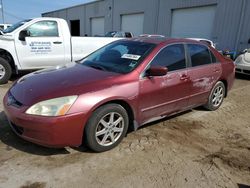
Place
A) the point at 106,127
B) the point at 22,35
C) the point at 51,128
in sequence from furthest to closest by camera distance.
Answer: the point at 22,35, the point at 106,127, the point at 51,128

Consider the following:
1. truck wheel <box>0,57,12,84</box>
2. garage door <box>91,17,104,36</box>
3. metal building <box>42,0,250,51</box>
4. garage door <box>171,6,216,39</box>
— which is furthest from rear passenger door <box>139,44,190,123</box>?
garage door <box>91,17,104,36</box>

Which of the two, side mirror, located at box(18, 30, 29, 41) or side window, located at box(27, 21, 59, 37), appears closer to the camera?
side mirror, located at box(18, 30, 29, 41)

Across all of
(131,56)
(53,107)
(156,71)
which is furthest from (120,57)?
(53,107)

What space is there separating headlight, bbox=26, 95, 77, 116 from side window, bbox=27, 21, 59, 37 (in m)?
4.72

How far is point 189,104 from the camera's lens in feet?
14.7

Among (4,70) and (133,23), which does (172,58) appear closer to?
(4,70)

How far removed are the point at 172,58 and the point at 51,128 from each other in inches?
89.7

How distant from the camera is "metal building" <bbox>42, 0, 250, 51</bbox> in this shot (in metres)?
13.5

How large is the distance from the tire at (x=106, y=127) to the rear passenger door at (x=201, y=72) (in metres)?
1.63

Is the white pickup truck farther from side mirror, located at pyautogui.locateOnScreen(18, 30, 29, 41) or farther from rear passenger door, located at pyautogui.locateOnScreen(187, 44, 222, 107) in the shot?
rear passenger door, located at pyautogui.locateOnScreen(187, 44, 222, 107)

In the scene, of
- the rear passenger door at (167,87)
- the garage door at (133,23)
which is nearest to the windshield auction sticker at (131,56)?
the rear passenger door at (167,87)

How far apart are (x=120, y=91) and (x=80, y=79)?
22.5 inches

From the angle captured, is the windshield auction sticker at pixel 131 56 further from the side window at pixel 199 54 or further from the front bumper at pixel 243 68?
the front bumper at pixel 243 68

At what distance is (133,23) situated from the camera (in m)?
21.8
